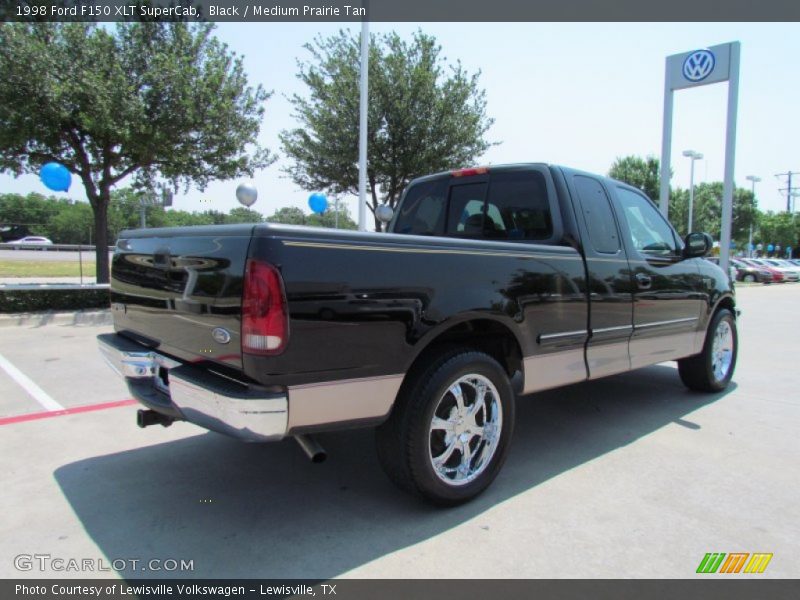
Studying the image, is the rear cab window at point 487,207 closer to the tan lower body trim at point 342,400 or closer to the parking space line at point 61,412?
the tan lower body trim at point 342,400

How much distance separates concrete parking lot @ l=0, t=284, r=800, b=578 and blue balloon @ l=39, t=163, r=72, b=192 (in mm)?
Answer: 8052

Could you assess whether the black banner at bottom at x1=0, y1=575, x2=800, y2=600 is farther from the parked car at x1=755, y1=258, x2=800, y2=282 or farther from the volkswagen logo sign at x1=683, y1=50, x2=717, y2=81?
the parked car at x1=755, y1=258, x2=800, y2=282

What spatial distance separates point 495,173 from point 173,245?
7.92 ft

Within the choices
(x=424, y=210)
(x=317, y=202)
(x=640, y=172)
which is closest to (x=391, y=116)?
(x=317, y=202)

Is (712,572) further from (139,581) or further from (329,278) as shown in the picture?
(139,581)

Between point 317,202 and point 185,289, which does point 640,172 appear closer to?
point 317,202

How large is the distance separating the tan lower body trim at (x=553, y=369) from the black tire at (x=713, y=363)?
2184mm

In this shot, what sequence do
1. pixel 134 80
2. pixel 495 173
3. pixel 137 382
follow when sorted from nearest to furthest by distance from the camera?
pixel 137 382, pixel 495 173, pixel 134 80

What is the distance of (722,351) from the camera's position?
5.62 m

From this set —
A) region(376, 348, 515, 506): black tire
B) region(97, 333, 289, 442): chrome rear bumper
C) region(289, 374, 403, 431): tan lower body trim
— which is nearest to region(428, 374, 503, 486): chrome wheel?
region(376, 348, 515, 506): black tire

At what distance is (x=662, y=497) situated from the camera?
3.22 metres

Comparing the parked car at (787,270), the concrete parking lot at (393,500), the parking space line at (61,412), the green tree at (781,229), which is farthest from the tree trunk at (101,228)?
the green tree at (781,229)

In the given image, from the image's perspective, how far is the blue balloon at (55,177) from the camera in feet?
37.2

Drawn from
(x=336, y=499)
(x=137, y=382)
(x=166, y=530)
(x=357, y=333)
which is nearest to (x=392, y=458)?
(x=336, y=499)
